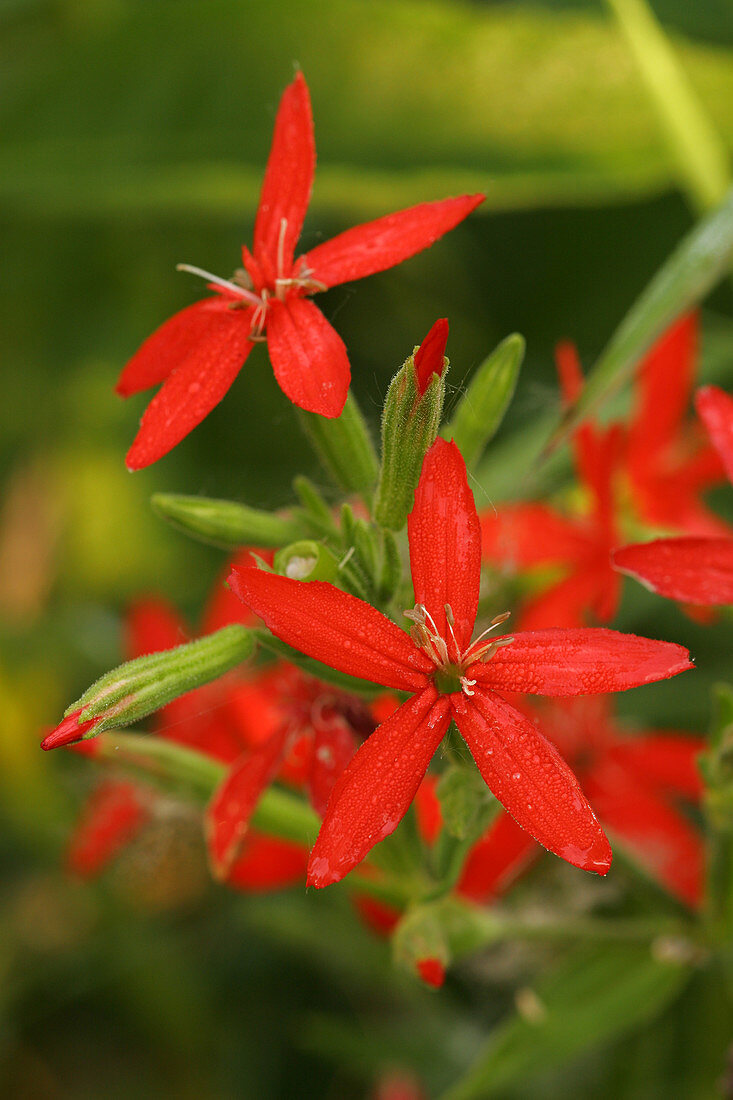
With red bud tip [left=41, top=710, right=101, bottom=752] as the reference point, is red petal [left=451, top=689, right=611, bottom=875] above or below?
below

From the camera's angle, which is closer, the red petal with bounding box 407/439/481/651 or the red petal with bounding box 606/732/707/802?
the red petal with bounding box 407/439/481/651

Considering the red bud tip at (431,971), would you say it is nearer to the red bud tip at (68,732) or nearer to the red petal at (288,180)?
the red bud tip at (68,732)

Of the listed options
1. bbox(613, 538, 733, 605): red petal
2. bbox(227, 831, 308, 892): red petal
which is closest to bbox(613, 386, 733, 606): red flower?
bbox(613, 538, 733, 605): red petal

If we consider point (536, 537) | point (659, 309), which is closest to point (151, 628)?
point (536, 537)

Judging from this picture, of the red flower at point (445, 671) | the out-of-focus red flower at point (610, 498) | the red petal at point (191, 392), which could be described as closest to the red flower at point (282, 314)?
the red petal at point (191, 392)

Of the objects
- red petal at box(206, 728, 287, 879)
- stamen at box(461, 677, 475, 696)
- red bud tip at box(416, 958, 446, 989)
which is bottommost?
red bud tip at box(416, 958, 446, 989)

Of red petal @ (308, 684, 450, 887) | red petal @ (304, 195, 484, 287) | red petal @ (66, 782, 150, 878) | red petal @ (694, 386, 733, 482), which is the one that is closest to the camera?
red petal @ (308, 684, 450, 887)

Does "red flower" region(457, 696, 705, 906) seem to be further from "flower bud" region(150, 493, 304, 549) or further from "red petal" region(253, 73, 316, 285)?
"red petal" region(253, 73, 316, 285)

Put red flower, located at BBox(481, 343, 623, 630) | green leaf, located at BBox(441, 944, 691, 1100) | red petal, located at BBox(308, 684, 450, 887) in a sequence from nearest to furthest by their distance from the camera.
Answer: red petal, located at BBox(308, 684, 450, 887) < green leaf, located at BBox(441, 944, 691, 1100) < red flower, located at BBox(481, 343, 623, 630)
